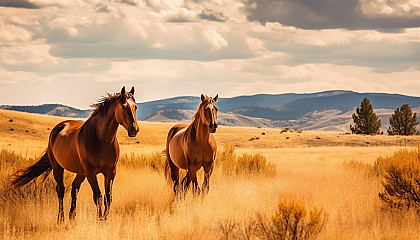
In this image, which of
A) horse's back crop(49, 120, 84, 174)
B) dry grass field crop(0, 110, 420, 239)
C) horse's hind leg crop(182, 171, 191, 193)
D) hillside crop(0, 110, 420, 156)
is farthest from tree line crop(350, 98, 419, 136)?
horse's back crop(49, 120, 84, 174)

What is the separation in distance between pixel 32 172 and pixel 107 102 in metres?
3.06

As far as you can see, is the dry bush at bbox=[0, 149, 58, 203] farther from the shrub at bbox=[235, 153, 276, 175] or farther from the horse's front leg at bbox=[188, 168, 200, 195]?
the shrub at bbox=[235, 153, 276, 175]

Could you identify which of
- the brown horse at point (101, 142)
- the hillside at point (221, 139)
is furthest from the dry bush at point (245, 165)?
the hillside at point (221, 139)

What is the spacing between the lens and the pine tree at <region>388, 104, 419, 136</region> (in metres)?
68.6

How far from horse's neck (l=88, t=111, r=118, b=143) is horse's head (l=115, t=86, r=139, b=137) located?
7.5 inches

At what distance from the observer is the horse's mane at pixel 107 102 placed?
8.15m

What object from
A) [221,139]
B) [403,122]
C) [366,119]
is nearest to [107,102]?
[221,139]

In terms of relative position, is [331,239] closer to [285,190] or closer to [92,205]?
[285,190]

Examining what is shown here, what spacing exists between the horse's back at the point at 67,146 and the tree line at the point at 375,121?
197ft

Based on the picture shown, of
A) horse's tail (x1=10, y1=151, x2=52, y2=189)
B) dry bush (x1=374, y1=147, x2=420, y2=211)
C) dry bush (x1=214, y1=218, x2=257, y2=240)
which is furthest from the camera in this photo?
horse's tail (x1=10, y1=151, x2=52, y2=189)

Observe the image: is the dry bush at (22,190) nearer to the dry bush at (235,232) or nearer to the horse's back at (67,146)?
the horse's back at (67,146)

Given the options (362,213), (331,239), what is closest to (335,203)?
(362,213)

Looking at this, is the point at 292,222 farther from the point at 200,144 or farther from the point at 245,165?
the point at 245,165

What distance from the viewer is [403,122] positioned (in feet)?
227
